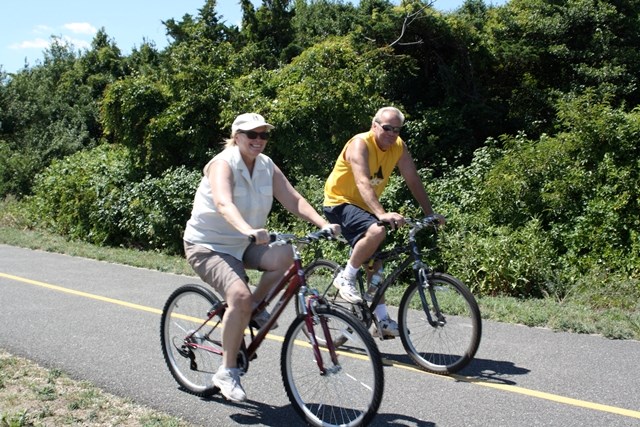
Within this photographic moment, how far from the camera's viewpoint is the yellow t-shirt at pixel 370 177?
6.36 metres

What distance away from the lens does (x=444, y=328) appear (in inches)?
236

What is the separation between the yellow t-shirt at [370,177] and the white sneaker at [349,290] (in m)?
0.67

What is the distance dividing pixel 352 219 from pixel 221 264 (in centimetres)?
166

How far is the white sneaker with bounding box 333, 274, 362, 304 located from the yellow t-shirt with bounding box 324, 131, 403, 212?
669 millimetres

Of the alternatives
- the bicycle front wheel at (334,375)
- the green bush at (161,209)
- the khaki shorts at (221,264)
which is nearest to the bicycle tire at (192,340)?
the khaki shorts at (221,264)

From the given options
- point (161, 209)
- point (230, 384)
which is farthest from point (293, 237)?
point (161, 209)

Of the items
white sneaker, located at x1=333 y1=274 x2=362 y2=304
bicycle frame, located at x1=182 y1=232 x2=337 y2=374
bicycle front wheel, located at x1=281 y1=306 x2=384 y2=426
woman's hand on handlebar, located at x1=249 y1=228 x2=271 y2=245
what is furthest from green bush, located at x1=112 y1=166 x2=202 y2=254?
woman's hand on handlebar, located at x1=249 y1=228 x2=271 y2=245

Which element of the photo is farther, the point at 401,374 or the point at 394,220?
the point at 401,374

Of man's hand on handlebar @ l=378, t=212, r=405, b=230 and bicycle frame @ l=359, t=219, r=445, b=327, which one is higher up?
man's hand on handlebar @ l=378, t=212, r=405, b=230

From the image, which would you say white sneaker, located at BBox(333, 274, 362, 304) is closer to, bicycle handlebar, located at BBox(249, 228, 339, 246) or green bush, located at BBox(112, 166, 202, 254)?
bicycle handlebar, located at BBox(249, 228, 339, 246)

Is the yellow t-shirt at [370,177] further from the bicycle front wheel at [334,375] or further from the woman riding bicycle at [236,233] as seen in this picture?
the bicycle front wheel at [334,375]

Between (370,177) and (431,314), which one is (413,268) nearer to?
(431,314)

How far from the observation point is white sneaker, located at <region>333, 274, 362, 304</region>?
6.17m

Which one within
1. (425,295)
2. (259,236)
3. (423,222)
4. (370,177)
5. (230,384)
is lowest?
(230,384)
